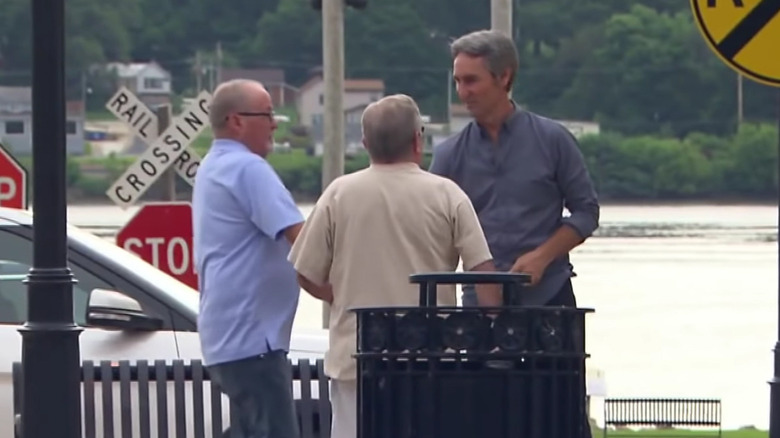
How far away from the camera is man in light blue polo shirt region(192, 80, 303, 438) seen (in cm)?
660

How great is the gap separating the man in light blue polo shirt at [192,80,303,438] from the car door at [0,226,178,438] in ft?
2.88

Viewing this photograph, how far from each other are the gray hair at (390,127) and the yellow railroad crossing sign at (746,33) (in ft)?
5.17

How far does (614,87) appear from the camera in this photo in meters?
83.8

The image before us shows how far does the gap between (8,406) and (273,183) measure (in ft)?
5.46

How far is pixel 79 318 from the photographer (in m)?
7.57

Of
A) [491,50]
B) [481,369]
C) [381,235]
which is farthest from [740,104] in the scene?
[481,369]

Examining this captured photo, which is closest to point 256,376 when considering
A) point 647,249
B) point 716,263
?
point 716,263

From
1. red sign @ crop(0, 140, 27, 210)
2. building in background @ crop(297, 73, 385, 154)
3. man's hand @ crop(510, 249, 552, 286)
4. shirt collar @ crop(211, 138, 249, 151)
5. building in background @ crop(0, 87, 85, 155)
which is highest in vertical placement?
building in background @ crop(297, 73, 385, 154)

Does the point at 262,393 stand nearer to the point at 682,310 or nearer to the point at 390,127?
the point at 390,127

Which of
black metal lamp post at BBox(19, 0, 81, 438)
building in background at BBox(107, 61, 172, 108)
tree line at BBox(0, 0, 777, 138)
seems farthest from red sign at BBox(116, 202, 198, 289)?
building in background at BBox(107, 61, 172, 108)

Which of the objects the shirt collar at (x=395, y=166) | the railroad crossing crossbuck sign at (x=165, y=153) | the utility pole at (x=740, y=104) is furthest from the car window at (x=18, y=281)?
the utility pole at (x=740, y=104)

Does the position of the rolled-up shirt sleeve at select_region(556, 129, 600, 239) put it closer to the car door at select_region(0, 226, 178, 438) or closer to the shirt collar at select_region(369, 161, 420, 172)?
the shirt collar at select_region(369, 161, 420, 172)

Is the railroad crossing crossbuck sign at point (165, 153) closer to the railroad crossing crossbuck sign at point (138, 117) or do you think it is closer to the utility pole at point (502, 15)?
the railroad crossing crossbuck sign at point (138, 117)

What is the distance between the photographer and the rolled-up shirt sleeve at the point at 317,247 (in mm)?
6160
